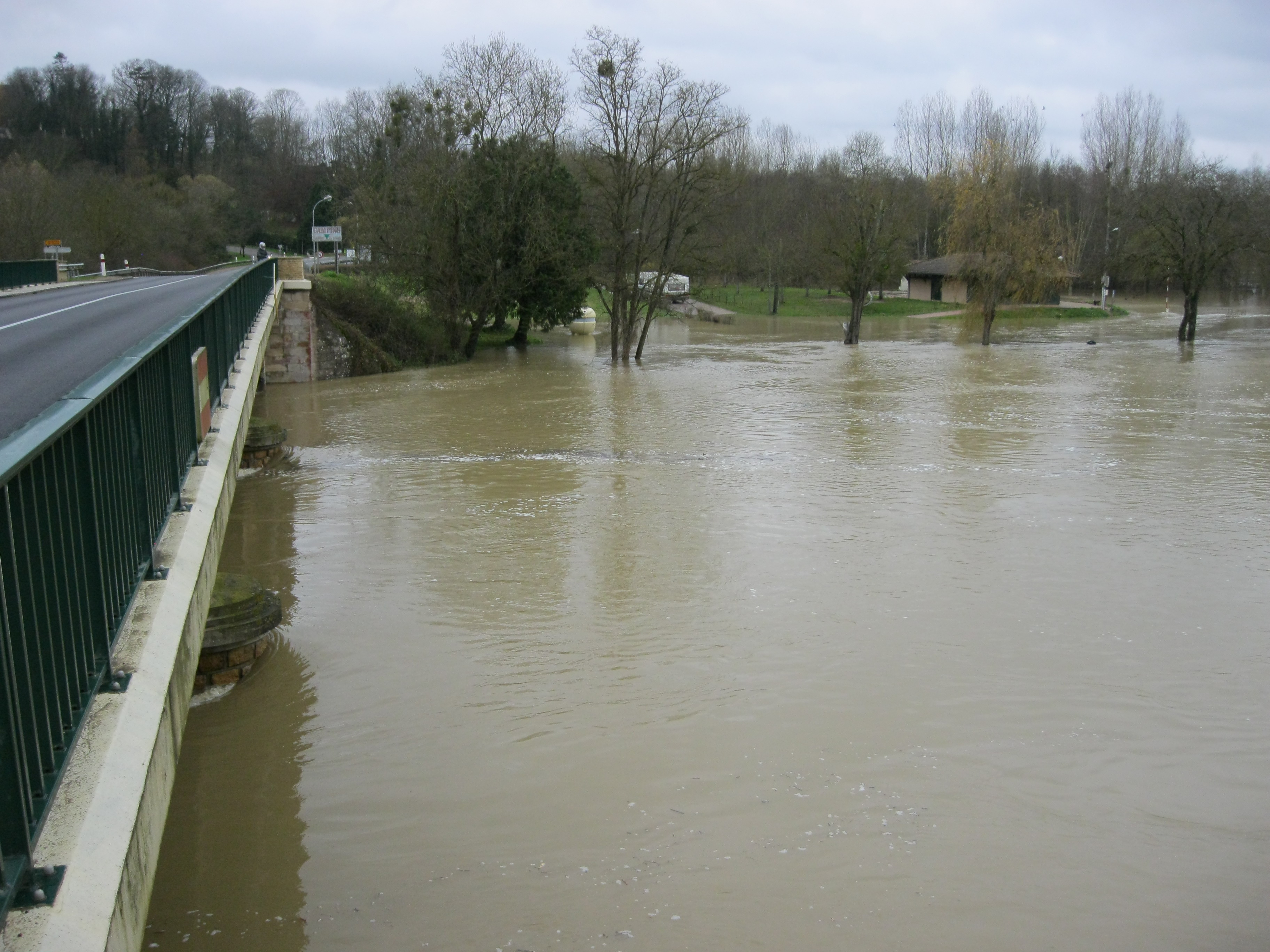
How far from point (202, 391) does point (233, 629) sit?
72.2 inches

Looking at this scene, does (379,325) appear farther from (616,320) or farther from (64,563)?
(64,563)

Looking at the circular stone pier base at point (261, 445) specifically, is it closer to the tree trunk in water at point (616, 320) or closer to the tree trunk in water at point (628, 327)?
the tree trunk in water at point (616, 320)

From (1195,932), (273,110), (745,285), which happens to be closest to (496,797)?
(1195,932)

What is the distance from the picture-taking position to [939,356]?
136 feet

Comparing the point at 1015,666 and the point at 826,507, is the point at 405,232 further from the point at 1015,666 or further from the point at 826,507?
the point at 1015,666

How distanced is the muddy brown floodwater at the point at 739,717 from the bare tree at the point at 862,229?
33332 mm

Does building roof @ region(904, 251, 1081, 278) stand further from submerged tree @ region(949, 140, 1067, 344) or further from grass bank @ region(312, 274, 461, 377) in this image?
grass bank @ region(312, 274, 461, 377)

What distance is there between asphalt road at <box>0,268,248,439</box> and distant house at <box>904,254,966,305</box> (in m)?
55.5

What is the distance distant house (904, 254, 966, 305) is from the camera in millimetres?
73438

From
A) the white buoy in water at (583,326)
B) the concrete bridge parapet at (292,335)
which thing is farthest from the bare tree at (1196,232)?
the concrete bridge parapet at (292,335)

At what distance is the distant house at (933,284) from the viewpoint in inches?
2891

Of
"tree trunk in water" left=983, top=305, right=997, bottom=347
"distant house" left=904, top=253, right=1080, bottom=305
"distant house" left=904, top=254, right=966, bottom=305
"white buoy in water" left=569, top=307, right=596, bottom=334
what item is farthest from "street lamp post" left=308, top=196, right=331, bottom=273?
"distant house" left=904, top=254, right=966, bottom=305

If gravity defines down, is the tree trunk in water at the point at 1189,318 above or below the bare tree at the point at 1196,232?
below

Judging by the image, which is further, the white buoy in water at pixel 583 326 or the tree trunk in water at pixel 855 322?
the white buoy in water at pixel 583 326
